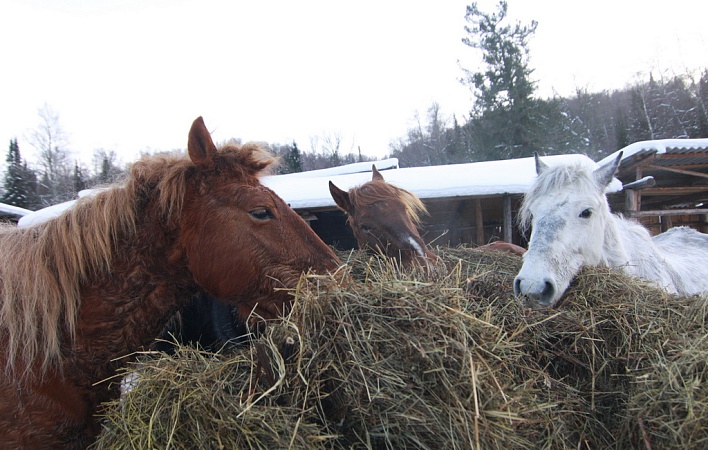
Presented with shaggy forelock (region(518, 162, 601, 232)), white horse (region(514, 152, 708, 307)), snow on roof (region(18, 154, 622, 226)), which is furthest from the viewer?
snow on roof (region(18, 154, 622, 226))

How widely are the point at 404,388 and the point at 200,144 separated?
163 cm

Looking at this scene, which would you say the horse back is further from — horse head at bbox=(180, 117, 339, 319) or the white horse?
the white horse

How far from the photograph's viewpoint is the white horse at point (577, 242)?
7.86ft

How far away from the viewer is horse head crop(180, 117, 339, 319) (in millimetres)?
1985

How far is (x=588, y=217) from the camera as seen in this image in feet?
9.21

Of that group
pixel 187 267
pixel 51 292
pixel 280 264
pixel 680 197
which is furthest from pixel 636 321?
pixel 680 197

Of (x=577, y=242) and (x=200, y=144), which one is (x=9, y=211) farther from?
(x=577, y=242)

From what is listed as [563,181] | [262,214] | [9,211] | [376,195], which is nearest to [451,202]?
[376,195]

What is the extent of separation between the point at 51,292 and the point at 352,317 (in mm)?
1502

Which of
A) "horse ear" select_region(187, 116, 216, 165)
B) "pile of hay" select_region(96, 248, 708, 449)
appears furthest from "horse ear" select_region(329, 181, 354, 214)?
"pile of hay" select_region(96, 248, 708, 449)

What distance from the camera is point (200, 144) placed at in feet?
6.94

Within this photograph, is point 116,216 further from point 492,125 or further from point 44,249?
point 492,125

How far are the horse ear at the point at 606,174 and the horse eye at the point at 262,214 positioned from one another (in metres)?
2.56

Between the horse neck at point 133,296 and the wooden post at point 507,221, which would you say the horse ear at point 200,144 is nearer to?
the horse neck at point 133,296
